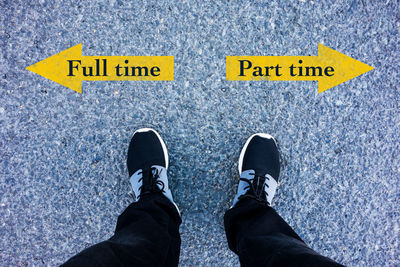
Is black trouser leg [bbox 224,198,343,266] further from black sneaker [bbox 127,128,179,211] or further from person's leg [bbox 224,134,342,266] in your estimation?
black sneaker [bbox 127,128,179,211]

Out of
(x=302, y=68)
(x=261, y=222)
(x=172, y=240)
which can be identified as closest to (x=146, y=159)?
(x=172, y=240)

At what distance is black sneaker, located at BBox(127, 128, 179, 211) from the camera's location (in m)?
1.66

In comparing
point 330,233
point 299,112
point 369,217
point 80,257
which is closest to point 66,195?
point 80,257

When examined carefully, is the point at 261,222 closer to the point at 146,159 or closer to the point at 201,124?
the point at 201,124

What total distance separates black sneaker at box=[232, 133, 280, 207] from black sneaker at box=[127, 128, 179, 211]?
0.51m

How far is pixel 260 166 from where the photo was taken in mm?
1697

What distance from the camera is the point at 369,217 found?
1736 mm

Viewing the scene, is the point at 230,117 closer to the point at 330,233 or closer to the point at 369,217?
the point at 330,233

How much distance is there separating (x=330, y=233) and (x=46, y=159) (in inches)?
80.0

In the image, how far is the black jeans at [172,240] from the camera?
1.08 m

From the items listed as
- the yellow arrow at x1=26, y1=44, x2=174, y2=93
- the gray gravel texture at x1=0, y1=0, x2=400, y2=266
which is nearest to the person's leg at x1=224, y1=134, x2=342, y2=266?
the gray gravel texture at x1=0, y1=0, x2=400, y2=266

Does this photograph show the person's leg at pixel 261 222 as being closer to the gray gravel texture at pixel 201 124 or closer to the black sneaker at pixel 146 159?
the gray gravel texture at pixel 201 124

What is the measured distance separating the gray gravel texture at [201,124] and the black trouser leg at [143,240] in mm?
260

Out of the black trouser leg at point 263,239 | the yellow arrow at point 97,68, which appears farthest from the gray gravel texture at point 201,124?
the black trouser leg at point 263,239
